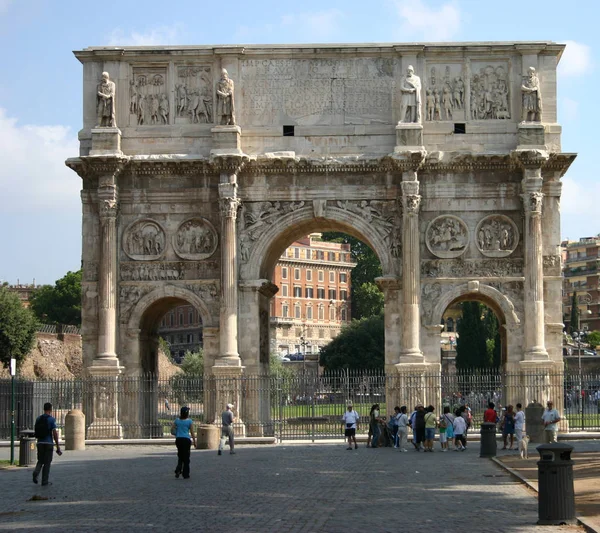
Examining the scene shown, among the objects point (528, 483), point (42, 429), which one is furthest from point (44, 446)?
point (528, 483)

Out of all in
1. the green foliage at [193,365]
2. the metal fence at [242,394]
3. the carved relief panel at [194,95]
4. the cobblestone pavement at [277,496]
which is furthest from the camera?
the green foliage at [193,365]

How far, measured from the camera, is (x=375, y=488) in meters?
19.2

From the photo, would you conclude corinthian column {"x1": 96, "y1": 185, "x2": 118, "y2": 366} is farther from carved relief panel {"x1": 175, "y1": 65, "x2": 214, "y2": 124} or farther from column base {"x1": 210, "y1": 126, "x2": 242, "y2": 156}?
column base {"x1": 210, "y1": 126, "x2": 242, "y2": 156}

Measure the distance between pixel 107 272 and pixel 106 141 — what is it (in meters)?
3.54

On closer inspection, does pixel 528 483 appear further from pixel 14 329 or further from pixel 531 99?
pixel 14 329

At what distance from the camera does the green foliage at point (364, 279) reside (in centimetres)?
9888

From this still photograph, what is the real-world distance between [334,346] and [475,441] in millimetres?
49370

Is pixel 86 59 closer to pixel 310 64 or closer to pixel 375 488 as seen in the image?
pixel 310 64

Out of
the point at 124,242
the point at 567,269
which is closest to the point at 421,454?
the point at 124,242

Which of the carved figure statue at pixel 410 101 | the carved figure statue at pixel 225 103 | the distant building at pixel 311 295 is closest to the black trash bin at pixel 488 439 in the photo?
the carved figure statue at pixel 410 101

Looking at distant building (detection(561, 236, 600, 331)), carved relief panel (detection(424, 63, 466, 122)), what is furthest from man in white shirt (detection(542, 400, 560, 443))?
distant building (detection(561, 236, 600, 331))

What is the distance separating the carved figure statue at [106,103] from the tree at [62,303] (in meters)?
62.1

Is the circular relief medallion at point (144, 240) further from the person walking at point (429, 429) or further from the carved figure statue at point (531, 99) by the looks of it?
the carved figure statue at point (531, 99)

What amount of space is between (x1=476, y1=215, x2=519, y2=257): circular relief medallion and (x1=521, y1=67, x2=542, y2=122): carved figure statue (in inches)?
110
